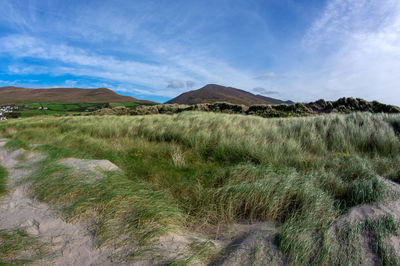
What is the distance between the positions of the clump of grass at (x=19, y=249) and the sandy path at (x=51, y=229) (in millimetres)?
71

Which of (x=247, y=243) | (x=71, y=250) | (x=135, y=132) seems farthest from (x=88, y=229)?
(x=135, y=132)

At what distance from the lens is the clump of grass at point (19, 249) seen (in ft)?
4.80

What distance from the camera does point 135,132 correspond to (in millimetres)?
7277

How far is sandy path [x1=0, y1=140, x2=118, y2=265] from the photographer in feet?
4.91

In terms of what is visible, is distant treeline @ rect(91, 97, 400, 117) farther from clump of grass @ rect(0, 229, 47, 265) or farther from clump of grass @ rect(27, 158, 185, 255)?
clump of grass @ rect(0, 229, 47, 265)

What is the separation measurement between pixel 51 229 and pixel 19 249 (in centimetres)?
31

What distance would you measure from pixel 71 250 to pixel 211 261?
123cm

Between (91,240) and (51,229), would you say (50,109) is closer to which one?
(51,229)

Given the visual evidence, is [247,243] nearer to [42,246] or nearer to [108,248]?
[108,248]

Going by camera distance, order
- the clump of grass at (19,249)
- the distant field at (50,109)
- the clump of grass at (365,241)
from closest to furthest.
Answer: the clump of grass at (365,241), the clump of grass at (19,249), the distant field at (50,109)

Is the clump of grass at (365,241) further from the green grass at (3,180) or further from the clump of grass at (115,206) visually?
the green grass at (3,180)

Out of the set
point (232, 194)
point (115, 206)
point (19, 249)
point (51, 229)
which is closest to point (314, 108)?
point (232, 194)

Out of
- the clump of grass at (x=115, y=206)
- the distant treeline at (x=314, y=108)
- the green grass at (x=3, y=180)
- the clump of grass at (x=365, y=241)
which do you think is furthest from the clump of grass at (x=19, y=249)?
the distant treeline at (x=314, y=108)

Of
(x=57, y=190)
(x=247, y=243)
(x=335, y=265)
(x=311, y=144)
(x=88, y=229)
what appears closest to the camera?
(x=335, y=265)
